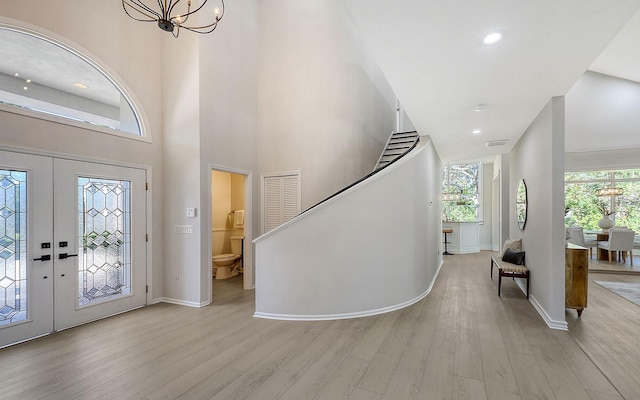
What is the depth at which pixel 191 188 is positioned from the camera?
426 centimetres

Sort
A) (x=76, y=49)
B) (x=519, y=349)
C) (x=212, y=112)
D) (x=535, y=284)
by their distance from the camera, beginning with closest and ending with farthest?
(x=519, y=349) → (x=76, y=49) → (x=535, y=284) → (x=212, y=112)

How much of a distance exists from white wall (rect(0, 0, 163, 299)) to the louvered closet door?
5.85 feet

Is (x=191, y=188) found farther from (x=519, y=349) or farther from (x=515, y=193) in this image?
(x=515, y=193)

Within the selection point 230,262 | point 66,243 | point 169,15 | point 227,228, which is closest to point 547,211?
point 169,15

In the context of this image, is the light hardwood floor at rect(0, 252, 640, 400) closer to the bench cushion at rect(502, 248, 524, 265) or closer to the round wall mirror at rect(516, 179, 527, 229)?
the bench cushion at rect(502, 248, 524, 265)

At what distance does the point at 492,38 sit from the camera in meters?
2.24

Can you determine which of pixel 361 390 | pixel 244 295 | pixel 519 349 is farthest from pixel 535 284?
pixel 244 295

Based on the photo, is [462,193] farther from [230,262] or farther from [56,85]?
[56,85]

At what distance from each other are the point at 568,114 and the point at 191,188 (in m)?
8.59

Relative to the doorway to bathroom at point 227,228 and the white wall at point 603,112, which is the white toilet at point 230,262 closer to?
the doorway to bathroom at point 227,228

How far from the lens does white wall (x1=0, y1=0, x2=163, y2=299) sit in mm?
3133

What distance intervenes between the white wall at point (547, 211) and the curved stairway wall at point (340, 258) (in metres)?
1.74

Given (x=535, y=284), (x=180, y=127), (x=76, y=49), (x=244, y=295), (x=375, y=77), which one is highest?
(x=375, y=77)

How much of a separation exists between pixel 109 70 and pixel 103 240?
2.30 m
